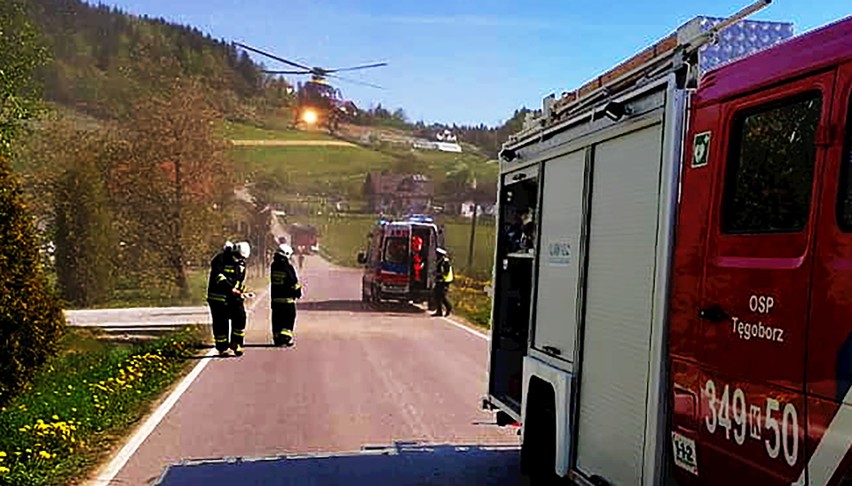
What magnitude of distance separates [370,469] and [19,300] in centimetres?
434

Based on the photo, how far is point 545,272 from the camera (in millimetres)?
6770

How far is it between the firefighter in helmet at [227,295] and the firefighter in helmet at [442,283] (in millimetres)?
10327

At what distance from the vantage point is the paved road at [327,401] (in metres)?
9.27

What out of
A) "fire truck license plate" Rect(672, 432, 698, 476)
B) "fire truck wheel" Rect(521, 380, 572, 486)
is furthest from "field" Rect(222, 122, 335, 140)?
"fire truck license plate" Rect(672, 432, 698, 476)

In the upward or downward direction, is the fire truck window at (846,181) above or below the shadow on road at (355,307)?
above

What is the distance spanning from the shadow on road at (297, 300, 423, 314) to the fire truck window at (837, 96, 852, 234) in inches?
989

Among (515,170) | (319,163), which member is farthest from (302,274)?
(515,170)

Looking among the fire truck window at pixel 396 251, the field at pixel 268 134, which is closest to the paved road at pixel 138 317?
the fire truck window at pixel 396 251

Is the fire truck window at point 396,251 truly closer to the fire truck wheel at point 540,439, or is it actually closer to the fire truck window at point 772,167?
the fire truck wheel at point 540,439

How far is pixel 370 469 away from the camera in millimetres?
8164

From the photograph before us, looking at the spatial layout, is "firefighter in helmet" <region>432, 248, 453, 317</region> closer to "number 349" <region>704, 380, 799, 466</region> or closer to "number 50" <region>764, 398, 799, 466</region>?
"number 349" <region>704, 380, 799, 466</region>

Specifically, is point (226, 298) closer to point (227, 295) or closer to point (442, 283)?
point (227, 295)

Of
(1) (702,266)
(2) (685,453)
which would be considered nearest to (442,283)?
(2) (685,453)

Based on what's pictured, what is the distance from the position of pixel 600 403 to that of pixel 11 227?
282 inches
